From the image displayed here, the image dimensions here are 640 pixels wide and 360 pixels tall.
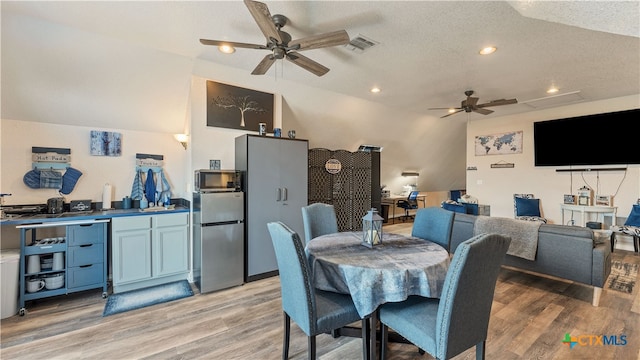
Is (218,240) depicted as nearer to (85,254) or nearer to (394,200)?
(85,254)

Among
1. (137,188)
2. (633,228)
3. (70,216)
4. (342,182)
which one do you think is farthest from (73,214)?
(633,228)

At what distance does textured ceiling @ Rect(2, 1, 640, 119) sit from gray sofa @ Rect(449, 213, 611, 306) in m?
1.91

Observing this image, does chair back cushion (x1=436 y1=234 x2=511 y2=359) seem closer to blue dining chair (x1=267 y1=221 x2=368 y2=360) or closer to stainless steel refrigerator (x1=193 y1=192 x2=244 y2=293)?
blue dining chair (x1=267 y1=221 x2=368 y2=360)

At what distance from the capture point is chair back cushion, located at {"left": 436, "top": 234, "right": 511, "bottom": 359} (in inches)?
54.0

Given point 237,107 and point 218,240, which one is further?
point 237,107

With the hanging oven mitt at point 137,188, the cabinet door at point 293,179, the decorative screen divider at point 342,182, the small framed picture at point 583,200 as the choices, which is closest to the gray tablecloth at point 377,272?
the cabinet door at point 293,179

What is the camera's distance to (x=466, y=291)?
1409mm

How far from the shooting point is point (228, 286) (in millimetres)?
3268

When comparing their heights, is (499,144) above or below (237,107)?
below

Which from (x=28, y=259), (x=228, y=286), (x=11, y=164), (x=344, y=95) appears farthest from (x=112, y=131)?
(x=344, y=95)

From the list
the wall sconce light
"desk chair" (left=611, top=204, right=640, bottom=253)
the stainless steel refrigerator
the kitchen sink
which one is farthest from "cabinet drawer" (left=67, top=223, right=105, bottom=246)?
"desk chair" (left=611, top=204, right=640, bottom=253)

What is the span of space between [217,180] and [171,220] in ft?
2.56

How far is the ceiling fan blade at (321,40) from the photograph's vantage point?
81.7 inches

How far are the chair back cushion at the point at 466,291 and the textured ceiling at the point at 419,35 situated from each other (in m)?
1.17
